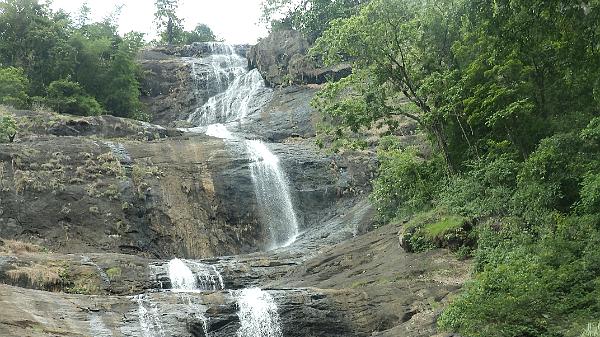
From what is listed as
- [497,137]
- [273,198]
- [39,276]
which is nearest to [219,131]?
[273,198]

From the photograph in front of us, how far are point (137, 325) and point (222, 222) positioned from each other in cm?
1285

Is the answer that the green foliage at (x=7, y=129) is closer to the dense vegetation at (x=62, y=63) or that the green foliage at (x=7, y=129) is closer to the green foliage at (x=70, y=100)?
the dense vegetation at (x=62, y=63)

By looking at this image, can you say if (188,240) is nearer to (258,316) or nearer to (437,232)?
(258,316)

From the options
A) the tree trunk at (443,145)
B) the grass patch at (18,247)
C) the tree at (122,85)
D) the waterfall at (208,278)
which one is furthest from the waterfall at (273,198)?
the tree at (122,85)

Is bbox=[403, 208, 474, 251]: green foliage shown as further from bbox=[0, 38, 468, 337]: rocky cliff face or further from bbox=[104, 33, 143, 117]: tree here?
bbox=[104, 33, 143, 117]: tree

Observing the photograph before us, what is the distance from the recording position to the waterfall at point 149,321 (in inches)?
553

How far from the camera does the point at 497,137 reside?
18.6 metres

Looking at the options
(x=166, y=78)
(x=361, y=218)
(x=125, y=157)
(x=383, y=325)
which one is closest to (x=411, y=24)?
(x=361, y=218)

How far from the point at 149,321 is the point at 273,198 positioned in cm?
1426

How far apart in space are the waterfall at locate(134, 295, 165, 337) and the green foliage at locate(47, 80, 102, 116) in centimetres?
2446

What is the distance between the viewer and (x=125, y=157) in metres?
28.2

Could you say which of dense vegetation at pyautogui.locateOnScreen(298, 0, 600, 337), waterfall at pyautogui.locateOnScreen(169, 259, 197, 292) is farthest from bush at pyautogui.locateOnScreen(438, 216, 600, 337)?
waterfall at pyautogui.locateOnScreen(169, 259, 197, 292)

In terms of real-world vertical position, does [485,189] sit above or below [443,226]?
above

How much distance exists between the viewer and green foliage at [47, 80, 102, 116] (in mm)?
35969
